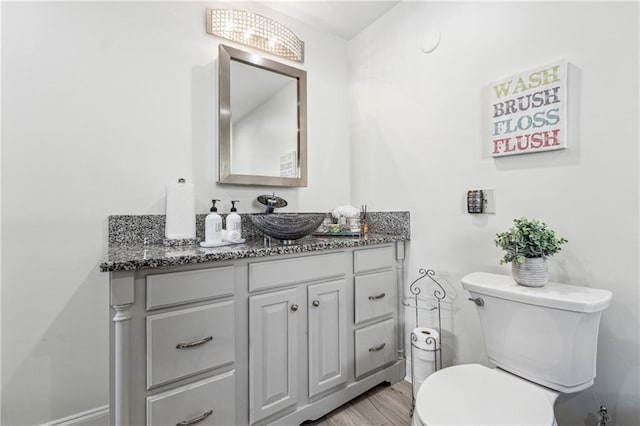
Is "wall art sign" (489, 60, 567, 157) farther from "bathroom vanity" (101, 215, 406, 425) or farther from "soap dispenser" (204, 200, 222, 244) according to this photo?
"soap dispenser" (204, 200, 222, 244)

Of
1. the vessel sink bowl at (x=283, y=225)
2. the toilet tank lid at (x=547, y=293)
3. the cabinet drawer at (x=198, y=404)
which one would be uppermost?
the vessel sink bowl at (x=283, y=225)

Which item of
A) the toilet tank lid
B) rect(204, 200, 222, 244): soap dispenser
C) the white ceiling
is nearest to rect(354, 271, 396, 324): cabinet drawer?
the toilet tank lid

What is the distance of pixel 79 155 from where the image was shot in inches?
53.7

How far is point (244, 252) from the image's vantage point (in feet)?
3.94

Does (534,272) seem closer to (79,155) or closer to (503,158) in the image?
(503,158)

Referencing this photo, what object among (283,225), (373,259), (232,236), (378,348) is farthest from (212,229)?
(378,348)

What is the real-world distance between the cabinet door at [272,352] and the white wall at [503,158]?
900 millimetres

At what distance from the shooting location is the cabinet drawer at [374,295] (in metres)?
1.62

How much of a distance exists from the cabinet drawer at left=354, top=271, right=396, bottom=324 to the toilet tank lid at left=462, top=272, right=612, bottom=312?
538mm

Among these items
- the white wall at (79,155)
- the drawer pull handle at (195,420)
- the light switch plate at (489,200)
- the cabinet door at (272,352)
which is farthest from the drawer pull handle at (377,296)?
the white wall at (79,155)

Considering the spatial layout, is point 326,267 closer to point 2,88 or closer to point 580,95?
point 580,95

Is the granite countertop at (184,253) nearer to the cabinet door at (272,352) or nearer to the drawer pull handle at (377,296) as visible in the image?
the cabinet door at (272,352)

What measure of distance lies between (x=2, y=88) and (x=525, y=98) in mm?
2265

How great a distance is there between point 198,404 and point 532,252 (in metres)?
1.41
